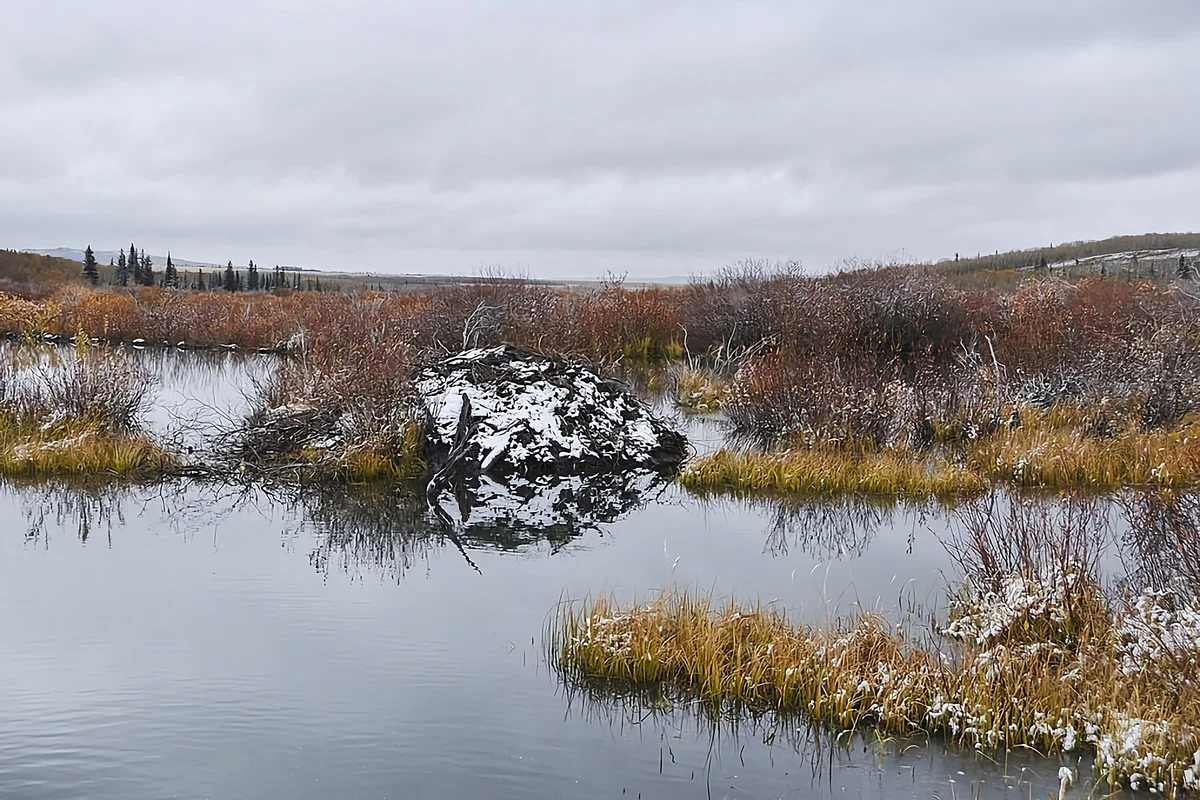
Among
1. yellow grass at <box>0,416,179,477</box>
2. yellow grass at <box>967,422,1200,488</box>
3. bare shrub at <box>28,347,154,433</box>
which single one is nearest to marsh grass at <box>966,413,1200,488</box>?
yellow grass at <box>967,422,1200,488</box>

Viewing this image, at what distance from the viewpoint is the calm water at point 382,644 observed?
18.2 ft

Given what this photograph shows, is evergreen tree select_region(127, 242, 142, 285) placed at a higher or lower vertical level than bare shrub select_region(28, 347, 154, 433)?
higher

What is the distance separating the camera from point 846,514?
37.8 feet

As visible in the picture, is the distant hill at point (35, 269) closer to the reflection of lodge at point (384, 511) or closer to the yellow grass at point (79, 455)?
the yellow grass at point (79, 455)

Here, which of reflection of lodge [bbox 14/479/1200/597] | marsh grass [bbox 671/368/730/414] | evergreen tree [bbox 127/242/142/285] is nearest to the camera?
reflection of lodge [bbox 14/479/1200/597]

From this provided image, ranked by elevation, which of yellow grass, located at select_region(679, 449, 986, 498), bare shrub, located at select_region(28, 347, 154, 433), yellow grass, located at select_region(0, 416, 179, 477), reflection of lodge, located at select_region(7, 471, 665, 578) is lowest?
reflection of lodge, located at select_region(7, 471, 665, 578)

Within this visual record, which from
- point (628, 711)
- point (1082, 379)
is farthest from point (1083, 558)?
point (1082, 379)

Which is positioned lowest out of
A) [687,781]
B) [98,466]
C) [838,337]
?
[687,781]

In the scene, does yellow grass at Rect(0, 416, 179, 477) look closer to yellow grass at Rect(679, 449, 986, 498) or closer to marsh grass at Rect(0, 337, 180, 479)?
marsh grass at Rect(0, 337, 180, 479)

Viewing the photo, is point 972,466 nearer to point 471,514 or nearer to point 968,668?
point 471,514

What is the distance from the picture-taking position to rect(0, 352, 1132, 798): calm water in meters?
5.55

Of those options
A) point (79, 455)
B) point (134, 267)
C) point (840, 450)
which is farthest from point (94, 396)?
point (134, 267)

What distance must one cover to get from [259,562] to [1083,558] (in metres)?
7.35

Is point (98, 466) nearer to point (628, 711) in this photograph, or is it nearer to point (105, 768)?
point (105, 768)
